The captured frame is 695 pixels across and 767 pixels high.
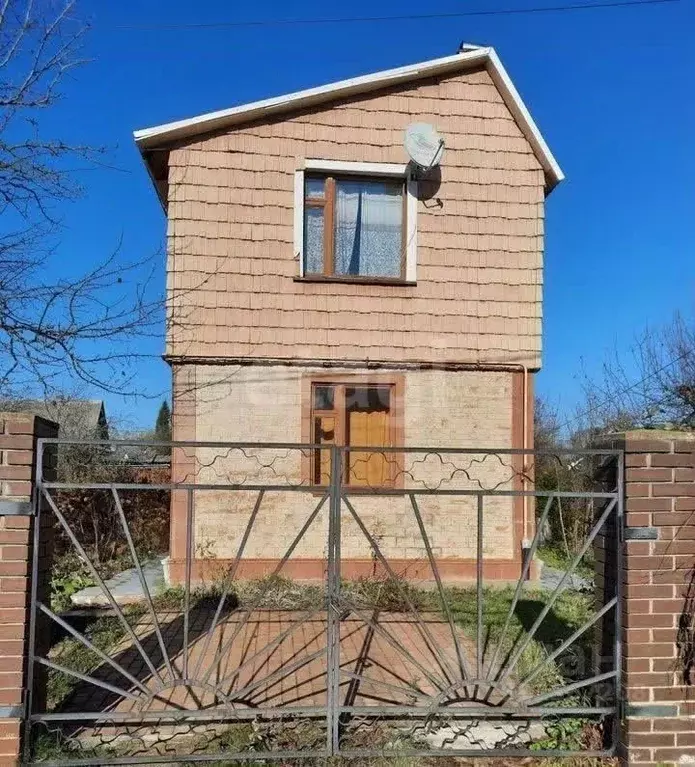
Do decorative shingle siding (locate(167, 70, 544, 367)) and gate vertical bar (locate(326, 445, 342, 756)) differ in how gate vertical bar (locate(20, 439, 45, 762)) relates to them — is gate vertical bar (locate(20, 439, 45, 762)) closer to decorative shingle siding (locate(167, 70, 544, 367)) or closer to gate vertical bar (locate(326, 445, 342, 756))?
gate vertical bar (locate(326, 445, 342, 756))

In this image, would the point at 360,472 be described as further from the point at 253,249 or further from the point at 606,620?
the point at 606,620

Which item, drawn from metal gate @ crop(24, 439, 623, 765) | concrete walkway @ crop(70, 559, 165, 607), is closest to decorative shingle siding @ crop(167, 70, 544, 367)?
metal gate @ crop(24, 439, 623, 765)

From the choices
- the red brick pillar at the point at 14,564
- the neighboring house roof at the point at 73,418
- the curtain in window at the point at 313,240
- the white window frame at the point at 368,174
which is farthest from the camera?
the neighboring house roof at the point at 73,418

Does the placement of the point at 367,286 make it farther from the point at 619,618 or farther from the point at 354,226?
the point at 619,618

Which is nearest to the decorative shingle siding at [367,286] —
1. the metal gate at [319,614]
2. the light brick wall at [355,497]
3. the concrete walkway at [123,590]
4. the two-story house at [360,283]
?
the two-story house at [360,283]

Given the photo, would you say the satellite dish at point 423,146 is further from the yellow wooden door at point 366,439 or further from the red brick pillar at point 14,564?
the red brick pillar at point 14,564

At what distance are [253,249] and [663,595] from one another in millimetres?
5962

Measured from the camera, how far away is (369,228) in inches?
326

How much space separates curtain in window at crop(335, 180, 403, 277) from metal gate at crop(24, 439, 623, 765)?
239 cm

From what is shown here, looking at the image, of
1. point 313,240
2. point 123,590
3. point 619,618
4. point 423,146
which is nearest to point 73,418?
point 123,590

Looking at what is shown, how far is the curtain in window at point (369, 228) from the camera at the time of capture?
824 cm

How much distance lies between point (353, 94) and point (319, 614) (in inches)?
238

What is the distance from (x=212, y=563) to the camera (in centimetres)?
763

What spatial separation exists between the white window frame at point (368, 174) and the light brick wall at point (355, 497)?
1.41 metres
